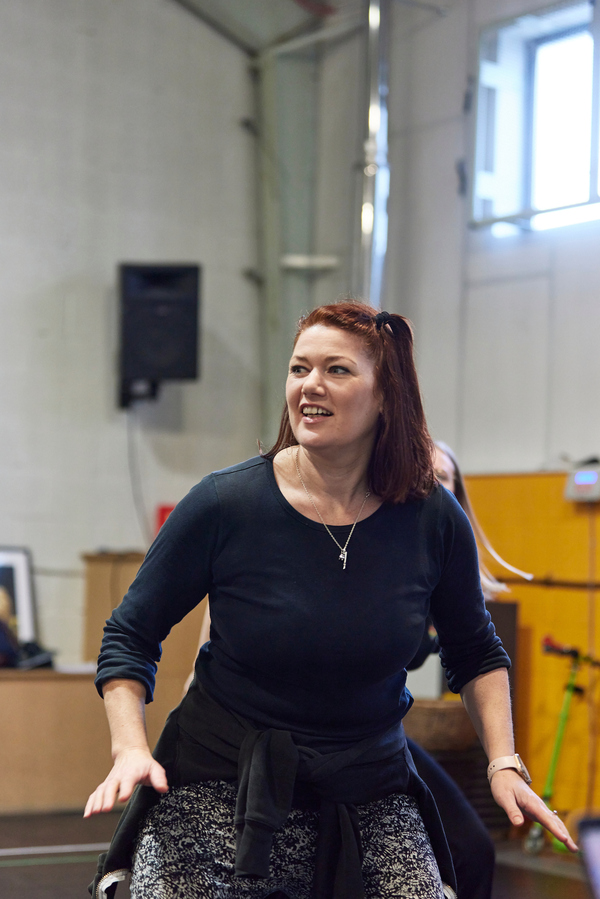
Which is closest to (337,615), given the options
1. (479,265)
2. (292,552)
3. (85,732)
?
(292,552)

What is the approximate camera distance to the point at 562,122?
4387 mm

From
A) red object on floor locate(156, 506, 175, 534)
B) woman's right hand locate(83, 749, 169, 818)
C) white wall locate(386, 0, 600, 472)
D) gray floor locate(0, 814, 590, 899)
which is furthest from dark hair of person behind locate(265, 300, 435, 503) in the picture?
red object on floor locate(156, 506, 175, 534)

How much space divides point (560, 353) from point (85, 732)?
2553 mm

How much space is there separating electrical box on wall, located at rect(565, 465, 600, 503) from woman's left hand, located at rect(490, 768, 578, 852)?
8.24 ft

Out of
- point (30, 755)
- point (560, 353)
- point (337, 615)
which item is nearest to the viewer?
point (337, 615)

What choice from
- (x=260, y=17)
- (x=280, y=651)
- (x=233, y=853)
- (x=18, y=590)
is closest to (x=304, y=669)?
(x=280, y=651)

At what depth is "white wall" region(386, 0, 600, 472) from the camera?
4.38 m

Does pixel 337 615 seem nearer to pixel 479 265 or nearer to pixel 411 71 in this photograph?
pixel 479 265

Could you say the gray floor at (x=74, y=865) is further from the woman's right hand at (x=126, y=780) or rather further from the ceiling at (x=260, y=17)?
the ceiling at (x=260, y=17)

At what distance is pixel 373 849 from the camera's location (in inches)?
60.7

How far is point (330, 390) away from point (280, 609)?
0.34m

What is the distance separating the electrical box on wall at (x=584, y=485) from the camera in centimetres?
394

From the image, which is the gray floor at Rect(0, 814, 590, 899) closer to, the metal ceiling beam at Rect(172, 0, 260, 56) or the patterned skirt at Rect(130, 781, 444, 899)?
the patterned skirt at Rect(130, 781, 444, 899)

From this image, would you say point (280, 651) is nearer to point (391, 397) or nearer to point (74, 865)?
point (391, 397)
